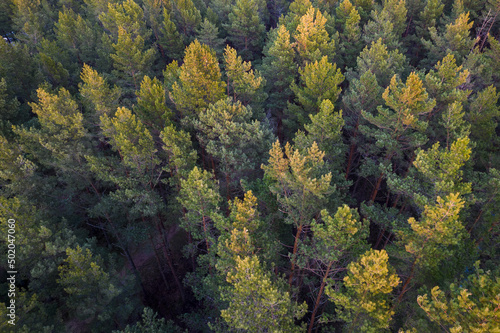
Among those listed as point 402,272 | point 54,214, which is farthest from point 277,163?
point 54,214

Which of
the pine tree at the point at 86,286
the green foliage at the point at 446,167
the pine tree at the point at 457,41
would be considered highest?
the pine tree at the point at 457,41

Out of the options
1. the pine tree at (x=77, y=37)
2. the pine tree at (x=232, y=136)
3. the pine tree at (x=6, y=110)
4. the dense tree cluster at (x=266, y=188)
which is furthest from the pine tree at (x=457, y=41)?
the pine tree at (x=77, y=37)

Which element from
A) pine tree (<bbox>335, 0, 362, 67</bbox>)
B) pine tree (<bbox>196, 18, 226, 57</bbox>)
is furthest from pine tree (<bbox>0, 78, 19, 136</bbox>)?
pine tree (<bbox>335, 0, 362, 67</bbox>)

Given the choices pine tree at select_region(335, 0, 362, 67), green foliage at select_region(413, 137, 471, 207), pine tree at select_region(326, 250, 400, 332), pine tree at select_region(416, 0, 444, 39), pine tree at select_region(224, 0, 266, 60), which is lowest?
pine tree at select_region(326, 250, 400, 332)

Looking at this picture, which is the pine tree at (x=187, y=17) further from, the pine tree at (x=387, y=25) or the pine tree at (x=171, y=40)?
the pine tree at (x=387, y=25)

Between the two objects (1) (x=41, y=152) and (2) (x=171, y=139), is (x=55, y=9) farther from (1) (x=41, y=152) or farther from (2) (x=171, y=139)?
(2) (x=171, y=139)

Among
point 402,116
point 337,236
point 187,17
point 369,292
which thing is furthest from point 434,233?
point 187,17

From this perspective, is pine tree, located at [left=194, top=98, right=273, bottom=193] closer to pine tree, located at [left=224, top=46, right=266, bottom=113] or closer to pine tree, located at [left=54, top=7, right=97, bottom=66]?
pine tree, located at [left=224, top=46, right=266, bottom=113]
